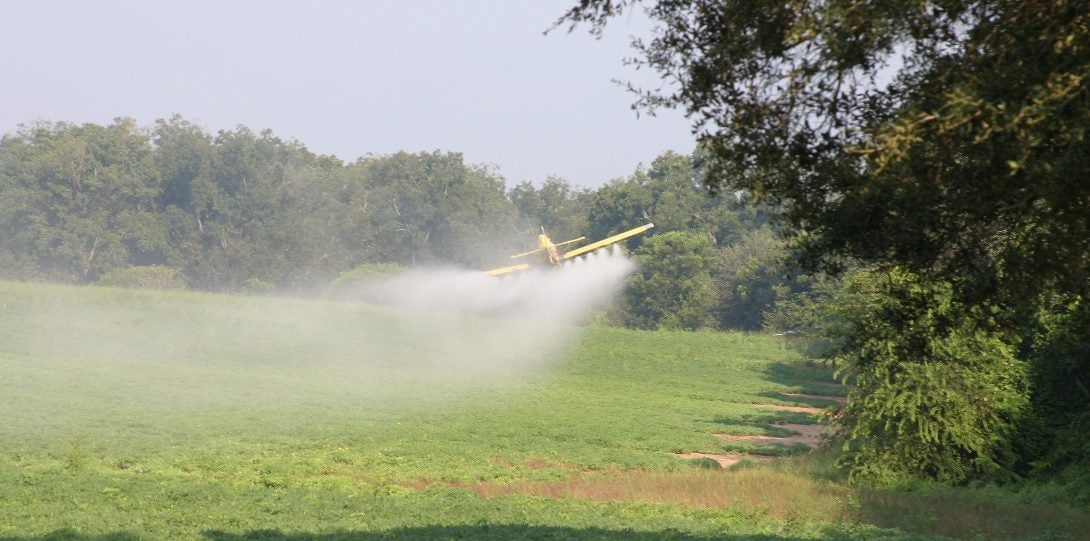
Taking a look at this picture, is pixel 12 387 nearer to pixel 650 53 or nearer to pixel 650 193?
pixel 650 53

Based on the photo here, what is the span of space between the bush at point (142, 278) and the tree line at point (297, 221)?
0.54ft

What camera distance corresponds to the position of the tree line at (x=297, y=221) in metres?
117

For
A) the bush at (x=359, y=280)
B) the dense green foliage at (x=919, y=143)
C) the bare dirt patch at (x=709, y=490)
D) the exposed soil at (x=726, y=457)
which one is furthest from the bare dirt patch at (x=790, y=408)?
the bush at (x=359, y=280)

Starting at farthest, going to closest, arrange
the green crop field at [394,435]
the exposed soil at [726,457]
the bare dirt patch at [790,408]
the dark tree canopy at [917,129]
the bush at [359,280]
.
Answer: the bush at [359,280], the bare dirt patch at [790,408], the exposed soil at [726,457], the green crop field at [394,435], the dark tree canopy at [917,129]

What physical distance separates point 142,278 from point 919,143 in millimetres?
113009

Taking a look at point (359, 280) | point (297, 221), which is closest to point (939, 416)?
point (359, 280)

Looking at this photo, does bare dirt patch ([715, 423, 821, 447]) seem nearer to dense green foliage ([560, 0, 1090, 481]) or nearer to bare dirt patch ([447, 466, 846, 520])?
bare dirt patch ([447, 466, 846, 520])

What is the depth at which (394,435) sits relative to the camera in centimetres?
4319

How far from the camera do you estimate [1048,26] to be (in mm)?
9266

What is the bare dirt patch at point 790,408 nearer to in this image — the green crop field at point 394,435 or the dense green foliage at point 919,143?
the green crop field at point 394,435

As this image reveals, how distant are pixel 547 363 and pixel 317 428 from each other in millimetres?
37465

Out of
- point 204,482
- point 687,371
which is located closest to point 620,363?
point 687,371

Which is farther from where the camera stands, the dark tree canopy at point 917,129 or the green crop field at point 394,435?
the green crop field at point 394,435

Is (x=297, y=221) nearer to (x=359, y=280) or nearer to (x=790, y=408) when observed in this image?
(x=359, y=280)
